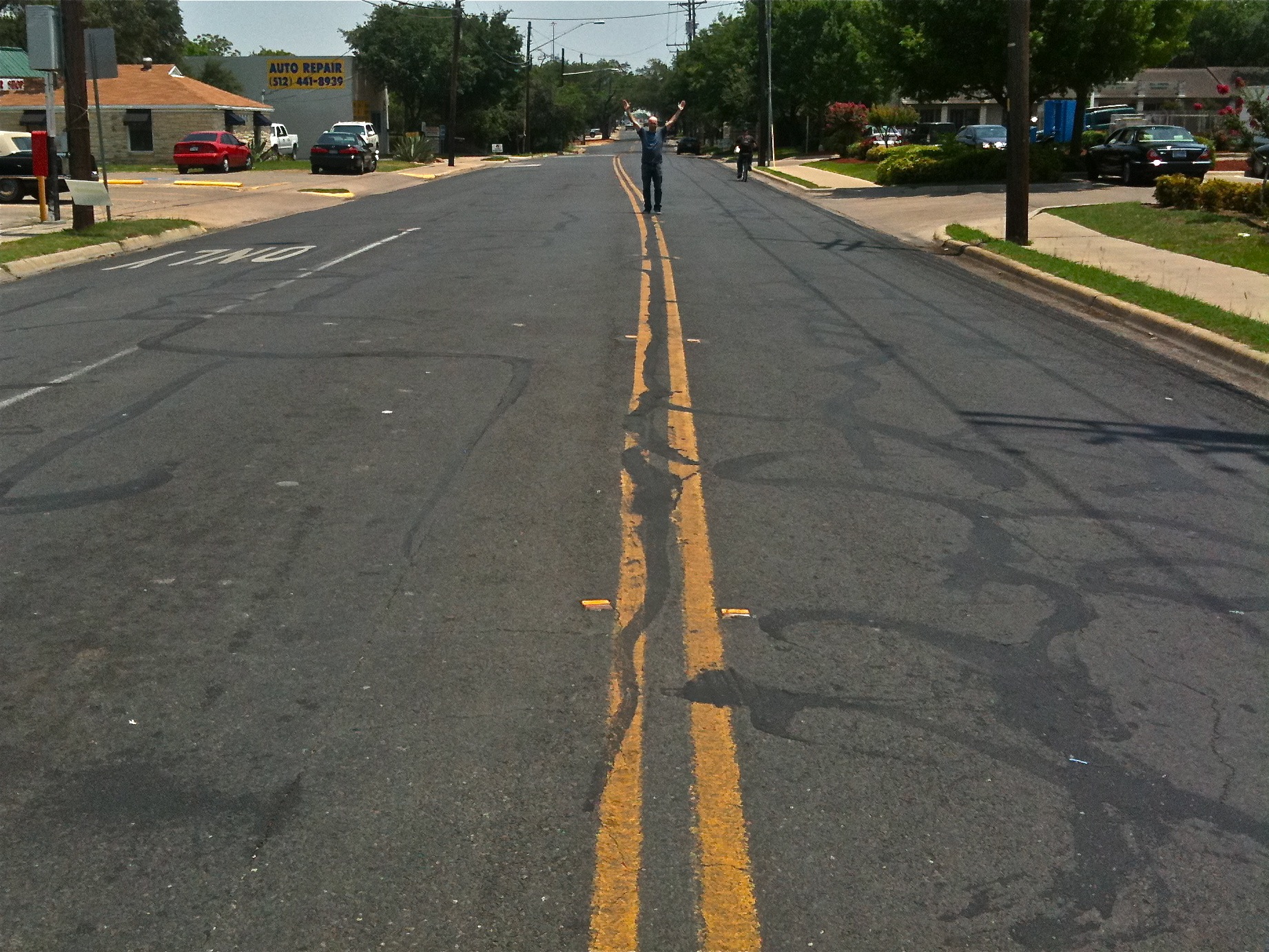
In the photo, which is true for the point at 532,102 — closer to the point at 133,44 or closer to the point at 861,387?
the point at 133,44

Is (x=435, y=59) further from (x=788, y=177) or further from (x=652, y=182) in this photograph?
(x=652, y=182)

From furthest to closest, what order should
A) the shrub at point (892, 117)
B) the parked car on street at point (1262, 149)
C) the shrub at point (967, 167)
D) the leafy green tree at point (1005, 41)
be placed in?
the shrub at point (892, 117), the shrub at point (967, 167), the leafy green tree at point (1005, 41), the parked car on street at point (1262, 149)

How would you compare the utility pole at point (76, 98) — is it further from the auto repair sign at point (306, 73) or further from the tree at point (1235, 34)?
the tree at point (1235, 34)

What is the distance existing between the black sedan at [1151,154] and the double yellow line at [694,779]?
90.6 feet

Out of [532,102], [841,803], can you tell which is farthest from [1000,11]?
[532,102]

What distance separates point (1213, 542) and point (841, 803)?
339 cm

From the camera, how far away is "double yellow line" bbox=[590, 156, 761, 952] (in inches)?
134

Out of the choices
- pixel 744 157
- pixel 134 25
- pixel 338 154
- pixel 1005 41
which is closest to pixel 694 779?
pixel 1005 41

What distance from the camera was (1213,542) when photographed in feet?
21.3

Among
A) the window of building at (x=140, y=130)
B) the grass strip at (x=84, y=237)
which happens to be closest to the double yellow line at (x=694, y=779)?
the grass strip at (x=84, y=237)

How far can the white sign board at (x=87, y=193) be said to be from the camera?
2048 cm

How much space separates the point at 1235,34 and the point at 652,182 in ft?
290

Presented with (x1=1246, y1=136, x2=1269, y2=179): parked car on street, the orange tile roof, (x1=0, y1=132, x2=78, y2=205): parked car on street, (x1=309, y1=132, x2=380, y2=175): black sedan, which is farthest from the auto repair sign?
(x1=1246, y1=136, x2=1269, y2=179): parked car on street

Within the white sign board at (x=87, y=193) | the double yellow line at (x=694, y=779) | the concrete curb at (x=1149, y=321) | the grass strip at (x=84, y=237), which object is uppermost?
the white sign board at (x=87, y=193)
